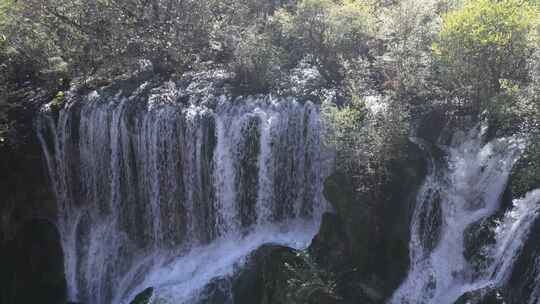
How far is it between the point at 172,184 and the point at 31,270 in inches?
208

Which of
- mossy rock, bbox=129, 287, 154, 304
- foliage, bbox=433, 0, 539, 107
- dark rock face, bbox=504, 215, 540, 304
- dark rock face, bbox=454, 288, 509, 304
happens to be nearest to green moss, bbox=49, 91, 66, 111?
mossy rock, bbox=129, 287, 154, 304

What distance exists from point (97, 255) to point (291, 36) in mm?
9838

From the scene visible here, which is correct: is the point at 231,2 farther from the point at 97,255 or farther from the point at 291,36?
the point at 97,255

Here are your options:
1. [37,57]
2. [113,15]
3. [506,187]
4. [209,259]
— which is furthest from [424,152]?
[37,57]

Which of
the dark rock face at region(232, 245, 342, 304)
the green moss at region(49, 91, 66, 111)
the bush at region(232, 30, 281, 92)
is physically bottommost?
the dark rock face at region(232, 245, 342, 304)

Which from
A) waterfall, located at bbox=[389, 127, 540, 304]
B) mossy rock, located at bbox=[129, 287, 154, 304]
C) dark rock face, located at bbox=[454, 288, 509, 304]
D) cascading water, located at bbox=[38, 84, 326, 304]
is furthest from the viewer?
cascading water, located at bbox=[38, 84, 326, 304]

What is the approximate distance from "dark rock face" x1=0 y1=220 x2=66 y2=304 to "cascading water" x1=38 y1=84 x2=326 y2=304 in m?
0.40

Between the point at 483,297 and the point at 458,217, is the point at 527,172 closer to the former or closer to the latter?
the point at 458,217

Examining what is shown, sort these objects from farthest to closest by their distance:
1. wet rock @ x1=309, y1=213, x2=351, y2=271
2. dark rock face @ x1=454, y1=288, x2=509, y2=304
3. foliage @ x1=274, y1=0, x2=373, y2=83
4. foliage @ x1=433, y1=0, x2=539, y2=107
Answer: foliage @ x1=274, y1=0, x2=373, y2=83, wet rock @ x1=309, y1=213, x2=351, y2=271, foliage @ x1=433, y1=0, x2=539, y2=107, dark rock face @ x1=454, y1=288, x2=509, y2=304

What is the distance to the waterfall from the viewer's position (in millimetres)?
11430

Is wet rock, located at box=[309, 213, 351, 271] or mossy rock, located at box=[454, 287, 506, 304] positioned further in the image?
wet rock, located at box=[309, 213, 351, 271]

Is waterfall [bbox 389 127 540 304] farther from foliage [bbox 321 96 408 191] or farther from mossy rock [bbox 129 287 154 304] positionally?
mossy rock [bbox 129 287 154 304]

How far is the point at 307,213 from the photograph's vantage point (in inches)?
608

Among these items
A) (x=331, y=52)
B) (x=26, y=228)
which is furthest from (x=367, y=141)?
(x=26, y=228)
